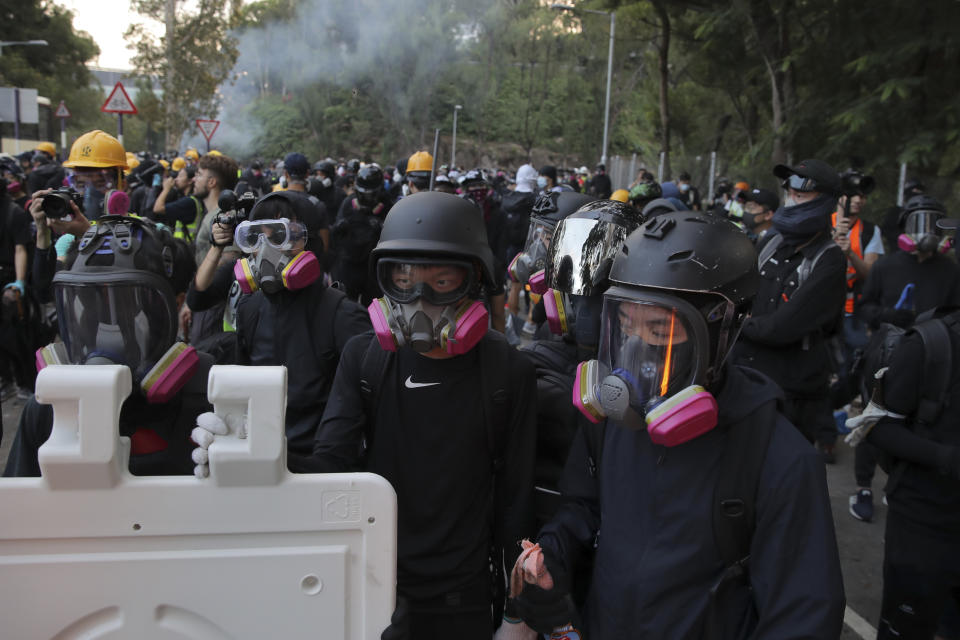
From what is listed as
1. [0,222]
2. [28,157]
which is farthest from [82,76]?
[0,222]

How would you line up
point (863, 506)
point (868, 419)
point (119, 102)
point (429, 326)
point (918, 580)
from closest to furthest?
point (429, 326) < point (918, 580) < point (868, 419) < point (863, 506) < point (119, 102)

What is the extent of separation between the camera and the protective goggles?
424cm

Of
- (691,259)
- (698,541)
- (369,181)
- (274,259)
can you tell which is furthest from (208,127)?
(698,541)

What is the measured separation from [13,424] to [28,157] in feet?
37.8

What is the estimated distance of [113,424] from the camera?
1.26 metres

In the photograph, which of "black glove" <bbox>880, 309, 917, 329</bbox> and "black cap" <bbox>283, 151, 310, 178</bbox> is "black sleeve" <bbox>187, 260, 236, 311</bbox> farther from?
"black glove" <bbox>880, 309, 917, 329</bbox>

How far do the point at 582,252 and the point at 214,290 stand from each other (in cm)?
215

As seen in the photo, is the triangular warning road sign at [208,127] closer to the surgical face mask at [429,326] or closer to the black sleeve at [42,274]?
the black sleeve at [42,274]

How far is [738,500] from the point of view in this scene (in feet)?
5.95

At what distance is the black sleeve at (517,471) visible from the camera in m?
2.35

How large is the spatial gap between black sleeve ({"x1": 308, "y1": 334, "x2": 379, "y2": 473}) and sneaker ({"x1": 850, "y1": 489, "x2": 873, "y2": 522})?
13.1 feet

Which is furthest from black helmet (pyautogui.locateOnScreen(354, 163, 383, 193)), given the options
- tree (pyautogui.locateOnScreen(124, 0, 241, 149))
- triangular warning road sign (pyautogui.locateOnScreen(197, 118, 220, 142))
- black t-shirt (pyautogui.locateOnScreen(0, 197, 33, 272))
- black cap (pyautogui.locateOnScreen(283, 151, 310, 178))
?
tree (pyautogui.locateOnScreen(124, 0, 241, 149))

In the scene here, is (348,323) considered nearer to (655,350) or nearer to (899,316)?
(655,350)

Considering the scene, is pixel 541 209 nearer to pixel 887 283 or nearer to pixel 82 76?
pixel 887 283
